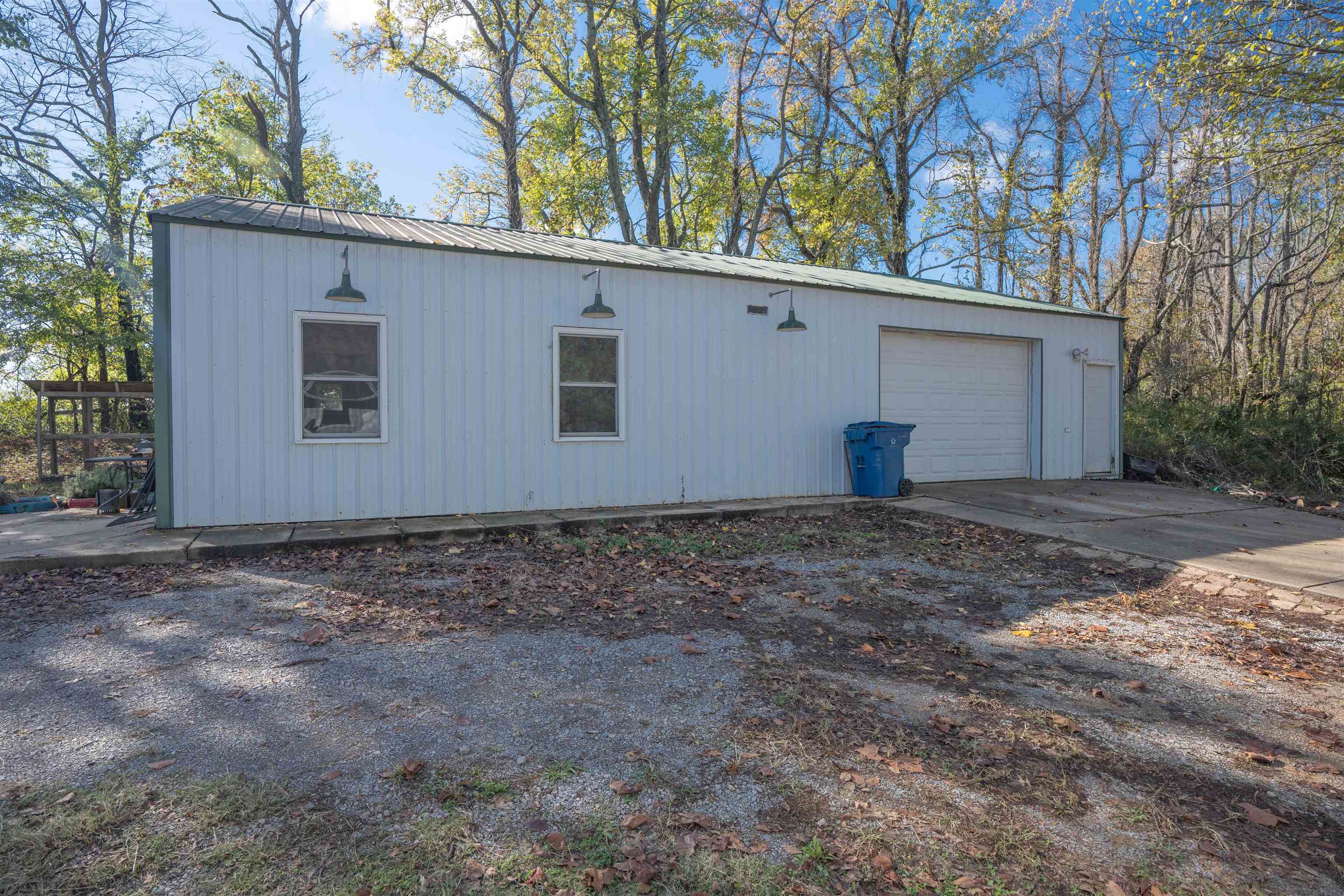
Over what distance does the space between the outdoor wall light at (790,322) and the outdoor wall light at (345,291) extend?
477 centimetres

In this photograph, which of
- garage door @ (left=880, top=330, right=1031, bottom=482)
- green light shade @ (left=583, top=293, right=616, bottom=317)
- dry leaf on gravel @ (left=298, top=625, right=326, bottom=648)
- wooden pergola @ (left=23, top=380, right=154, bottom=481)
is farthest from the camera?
wooden pergola @ (left=23, top=380, right=154, bottom=481)

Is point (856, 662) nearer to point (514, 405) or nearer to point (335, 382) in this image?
point (514, 405)

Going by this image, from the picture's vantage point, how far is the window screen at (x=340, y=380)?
23.1 feet

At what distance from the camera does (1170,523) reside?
310 inches

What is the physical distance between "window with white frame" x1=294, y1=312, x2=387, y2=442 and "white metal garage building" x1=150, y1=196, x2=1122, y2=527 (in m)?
0.02

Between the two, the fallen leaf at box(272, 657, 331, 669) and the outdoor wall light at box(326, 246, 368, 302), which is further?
the outdoor wall light at box(326, 246, 368, 302)

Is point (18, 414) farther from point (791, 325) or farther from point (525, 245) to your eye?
point (791, 325)

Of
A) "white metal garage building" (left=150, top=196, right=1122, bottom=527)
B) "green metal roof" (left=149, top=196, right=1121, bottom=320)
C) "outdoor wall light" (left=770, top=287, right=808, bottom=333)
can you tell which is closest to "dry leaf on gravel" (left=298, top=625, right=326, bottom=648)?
"white metal garage building" (left=150, top=196, right=1122, bottom=527)

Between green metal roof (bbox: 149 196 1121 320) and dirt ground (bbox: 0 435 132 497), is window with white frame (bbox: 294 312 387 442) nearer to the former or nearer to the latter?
green metal roof (bbox: 149 196 1121 320)

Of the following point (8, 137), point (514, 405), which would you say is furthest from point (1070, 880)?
point (8, 137)

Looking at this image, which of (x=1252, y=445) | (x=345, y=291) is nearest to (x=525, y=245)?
(x=345, y=291)

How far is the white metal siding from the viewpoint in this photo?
6.68m

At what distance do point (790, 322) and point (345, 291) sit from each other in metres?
4.99

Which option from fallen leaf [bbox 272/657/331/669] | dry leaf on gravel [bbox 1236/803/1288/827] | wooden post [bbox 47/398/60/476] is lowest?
dry leaf on gravel [bbox 1236/803/1288/827]
